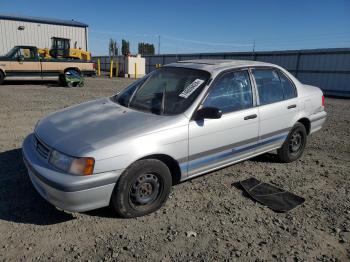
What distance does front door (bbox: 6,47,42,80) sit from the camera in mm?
15430

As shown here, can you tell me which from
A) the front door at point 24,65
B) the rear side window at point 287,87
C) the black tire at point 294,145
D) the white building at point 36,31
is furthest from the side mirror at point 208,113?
the white building at point 36,31

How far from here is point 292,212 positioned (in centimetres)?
356

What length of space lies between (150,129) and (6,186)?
212 cm

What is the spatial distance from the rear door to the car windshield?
997 millimetres

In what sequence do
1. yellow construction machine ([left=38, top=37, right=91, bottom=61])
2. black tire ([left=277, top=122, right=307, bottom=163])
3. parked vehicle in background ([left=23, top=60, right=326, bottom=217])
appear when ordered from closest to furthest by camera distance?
parked vehicle in background ([left=23, top=60, right=326, bottom=217]), black tire ([left=277, top=122, right=307, bottom=163]), yellow construction machine ([left=38, top=37, right=91, bottom=61])

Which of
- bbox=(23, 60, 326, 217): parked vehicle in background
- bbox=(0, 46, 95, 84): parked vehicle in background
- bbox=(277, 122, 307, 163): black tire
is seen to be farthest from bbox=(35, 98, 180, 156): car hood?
bbox=(0, 46, 95, 84): parked vehicle in background

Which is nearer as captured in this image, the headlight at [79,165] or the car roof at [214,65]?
the headlight at [79,165]

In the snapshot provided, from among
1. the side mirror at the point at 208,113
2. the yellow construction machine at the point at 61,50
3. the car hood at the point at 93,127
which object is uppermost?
the yellow construction machine at the point at 61,50

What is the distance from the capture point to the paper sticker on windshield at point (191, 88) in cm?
369

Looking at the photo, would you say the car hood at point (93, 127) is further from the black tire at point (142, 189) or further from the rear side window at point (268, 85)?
the rear side window at point (268, 85)

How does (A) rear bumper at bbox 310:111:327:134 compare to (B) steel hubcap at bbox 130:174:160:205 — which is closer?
(B) steel hubcap at bbox 130:174:160:205

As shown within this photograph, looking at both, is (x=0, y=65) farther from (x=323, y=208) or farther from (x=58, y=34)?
(x=323, y=208)

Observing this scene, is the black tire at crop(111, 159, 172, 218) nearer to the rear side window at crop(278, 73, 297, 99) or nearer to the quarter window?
the quarter window

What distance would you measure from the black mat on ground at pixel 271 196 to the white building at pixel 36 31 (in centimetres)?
2724
